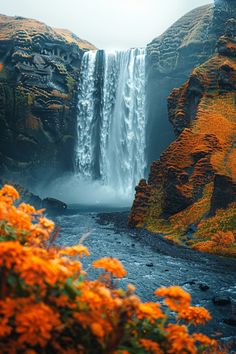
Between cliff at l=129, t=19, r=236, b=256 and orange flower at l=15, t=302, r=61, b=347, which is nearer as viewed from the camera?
orange flower at l=15, t=302, r=61, b=347

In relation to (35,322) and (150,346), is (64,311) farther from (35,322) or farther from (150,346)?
(150,346)

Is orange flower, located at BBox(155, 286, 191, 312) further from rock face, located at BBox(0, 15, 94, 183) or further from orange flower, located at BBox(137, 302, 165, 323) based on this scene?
rock face, located at BBox(0, 15, 94, 183)

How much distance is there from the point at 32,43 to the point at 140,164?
106 feet

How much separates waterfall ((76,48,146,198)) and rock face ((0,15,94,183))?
295 cm

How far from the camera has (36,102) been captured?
64.2 meters

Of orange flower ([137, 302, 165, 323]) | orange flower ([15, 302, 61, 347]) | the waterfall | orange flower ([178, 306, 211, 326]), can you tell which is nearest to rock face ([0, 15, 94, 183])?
the waterfall

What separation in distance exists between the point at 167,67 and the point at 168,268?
2161 inches

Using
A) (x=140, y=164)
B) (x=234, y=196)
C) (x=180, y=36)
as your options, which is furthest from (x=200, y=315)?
(x=180, y=36)

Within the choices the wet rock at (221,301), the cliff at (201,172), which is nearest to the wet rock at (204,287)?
the wet rock at (221,301)

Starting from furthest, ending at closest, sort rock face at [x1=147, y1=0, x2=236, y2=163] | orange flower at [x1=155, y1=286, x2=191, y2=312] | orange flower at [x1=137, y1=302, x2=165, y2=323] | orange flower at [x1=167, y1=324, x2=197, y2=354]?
rock face at [x1=147, y1=0, x2=236, y2=163] → orange flower at [x1=155, y1=286, x2=191, y2=312] → orange flower at [x1=167, y1=324, x2=197, y2=354] → orange flower at [x1=137, y1=302, x2=165, y2=323]

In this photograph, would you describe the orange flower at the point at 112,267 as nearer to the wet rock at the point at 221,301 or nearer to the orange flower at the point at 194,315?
the orange flower at the point at 194,315

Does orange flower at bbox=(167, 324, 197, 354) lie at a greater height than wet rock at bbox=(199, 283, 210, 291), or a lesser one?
greater

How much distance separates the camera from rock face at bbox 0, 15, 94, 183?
6359 cm

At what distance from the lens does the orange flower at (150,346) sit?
161 inches
